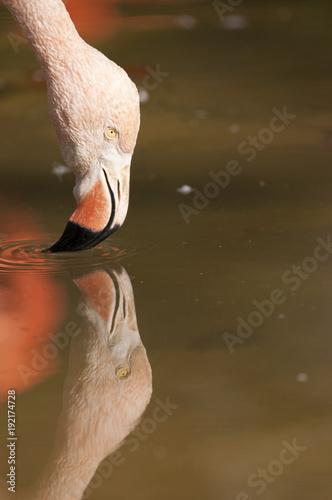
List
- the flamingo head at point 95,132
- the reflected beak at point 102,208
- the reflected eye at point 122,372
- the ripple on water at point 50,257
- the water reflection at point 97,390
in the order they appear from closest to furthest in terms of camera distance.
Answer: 1. the water reflection at point 97,390
2. the reflected eye at point 122,372
3. the flamingo head at point 95,132
4. the reflected beak at point 102,208
5. the ripple on water at point 50,257

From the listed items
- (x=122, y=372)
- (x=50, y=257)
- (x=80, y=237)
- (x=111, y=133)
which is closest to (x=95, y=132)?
(x=111, y=133)

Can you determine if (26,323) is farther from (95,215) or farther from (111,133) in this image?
(111,133)

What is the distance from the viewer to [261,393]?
2125 mm

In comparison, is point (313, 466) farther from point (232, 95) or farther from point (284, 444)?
point (232, 95)

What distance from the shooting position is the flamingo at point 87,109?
2500 mm

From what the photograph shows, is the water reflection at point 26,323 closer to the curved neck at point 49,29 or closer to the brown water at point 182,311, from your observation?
the brown water at point 182,311

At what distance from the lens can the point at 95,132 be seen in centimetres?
255

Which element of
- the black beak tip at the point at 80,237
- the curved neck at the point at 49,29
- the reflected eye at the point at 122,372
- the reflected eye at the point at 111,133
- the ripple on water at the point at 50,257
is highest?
the curved neck at the point at 49,29

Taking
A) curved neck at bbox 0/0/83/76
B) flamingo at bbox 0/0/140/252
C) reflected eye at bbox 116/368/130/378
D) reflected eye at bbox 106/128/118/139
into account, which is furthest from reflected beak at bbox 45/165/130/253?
reflected eye at bbox 116/368/130/378

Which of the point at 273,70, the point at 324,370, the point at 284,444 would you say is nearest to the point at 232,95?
the point at 273,70

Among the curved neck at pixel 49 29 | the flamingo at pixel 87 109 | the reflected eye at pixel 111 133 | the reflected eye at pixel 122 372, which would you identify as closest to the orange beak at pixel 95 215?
the flamingo at pixel 87 109

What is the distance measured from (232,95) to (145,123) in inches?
29.0

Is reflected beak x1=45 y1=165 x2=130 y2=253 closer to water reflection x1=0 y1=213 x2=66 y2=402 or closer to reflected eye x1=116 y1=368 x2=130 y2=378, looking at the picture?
water reflection x1=0 y1=213 x2=66 y2=402

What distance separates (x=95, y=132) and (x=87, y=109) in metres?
0.07
